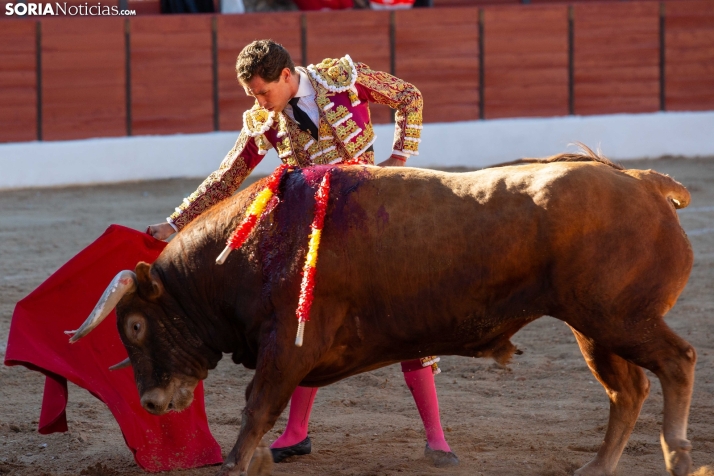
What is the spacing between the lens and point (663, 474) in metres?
3.33

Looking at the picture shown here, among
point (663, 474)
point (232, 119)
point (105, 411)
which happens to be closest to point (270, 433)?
point (105, 411)

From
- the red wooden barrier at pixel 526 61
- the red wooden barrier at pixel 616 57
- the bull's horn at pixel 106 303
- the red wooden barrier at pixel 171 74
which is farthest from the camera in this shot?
the red wooden barrier at pixel 616 57

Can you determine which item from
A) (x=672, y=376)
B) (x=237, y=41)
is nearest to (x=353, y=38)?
(x=237, y=41)

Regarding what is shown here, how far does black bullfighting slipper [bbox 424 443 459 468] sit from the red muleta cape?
703 millimetres

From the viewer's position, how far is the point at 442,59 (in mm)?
10117

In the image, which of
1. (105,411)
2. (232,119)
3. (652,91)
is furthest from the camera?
(652,91)

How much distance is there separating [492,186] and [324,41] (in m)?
7.04

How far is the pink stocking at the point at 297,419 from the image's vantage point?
141 inches

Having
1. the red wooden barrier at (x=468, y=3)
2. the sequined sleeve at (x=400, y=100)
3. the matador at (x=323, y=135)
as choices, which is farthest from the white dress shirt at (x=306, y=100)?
the red wooden barrier at (x=468, y=3)

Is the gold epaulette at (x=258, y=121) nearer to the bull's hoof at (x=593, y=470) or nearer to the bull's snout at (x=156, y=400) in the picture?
the bull's snout at (x=156, y=400)

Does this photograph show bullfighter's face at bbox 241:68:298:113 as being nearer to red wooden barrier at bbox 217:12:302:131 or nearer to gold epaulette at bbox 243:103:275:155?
gold epaulette at bbox 243:103:275:155

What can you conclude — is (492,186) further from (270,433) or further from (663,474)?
(270,433)

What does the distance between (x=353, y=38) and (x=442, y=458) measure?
6923 millimetres

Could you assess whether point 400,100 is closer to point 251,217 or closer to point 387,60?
point 251,217
